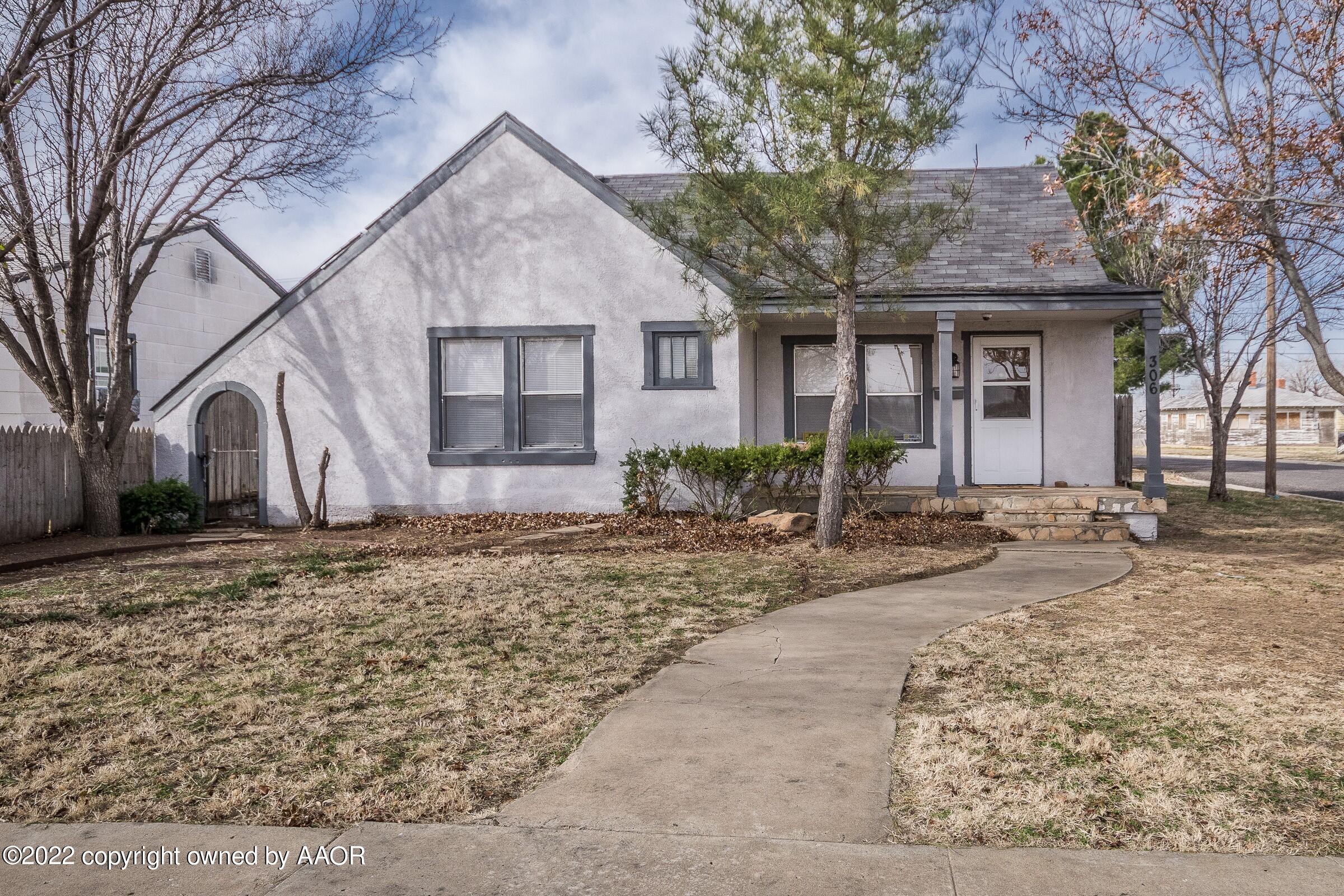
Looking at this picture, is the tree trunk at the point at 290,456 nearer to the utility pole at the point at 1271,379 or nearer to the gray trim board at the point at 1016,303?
the gray trim board at the point at 1016,303

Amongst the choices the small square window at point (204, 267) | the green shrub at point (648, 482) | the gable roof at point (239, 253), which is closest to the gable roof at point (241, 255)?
the gable roof at point (239, 253)

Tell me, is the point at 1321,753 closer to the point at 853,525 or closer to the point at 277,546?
the point at 853,525

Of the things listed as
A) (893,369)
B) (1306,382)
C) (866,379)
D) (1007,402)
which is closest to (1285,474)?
(1007,402)

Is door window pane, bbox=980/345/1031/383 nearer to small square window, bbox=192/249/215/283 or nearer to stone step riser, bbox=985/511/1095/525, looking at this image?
stone step riser, bbox=985/511/1095/525

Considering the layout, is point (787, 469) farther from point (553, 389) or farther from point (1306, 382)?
point (1306, 382)

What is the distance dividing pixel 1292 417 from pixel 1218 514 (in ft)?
178

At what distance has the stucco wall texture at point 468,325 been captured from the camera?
12.4m

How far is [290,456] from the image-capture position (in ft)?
40.3

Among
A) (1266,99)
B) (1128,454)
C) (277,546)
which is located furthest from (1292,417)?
(277,546)

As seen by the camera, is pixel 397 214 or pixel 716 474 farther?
pixel 397 214

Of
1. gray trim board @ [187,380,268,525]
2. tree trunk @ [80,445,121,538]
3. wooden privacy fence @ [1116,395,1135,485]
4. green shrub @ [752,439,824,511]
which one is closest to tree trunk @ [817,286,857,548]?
green shrub @ [752,439,824,511]

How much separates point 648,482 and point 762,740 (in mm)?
8177

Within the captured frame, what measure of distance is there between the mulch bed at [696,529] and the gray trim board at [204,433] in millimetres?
1823

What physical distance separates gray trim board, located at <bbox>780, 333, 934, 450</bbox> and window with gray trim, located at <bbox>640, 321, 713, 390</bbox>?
200 centimetres
